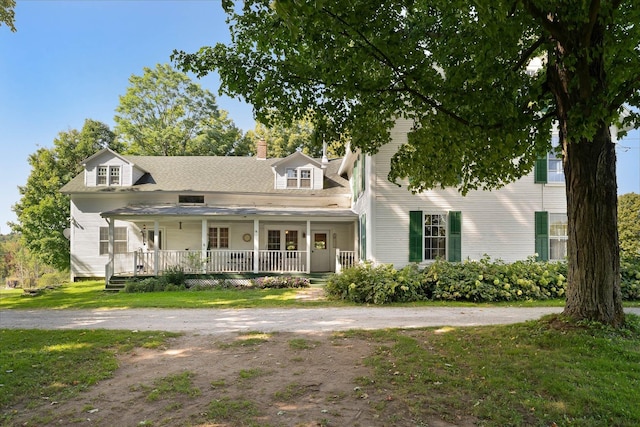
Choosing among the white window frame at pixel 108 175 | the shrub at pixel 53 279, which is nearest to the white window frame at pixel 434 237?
the white window frame at pixel 108 175

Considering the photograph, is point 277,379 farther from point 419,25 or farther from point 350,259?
point 350,259

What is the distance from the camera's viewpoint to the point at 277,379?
4.63 meters

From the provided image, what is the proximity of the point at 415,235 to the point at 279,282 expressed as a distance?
558 centimetres

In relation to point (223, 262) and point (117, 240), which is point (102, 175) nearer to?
point (117, 240)

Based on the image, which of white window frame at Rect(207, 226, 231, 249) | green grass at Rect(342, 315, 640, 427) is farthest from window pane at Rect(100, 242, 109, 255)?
green grass at Rect(342, 315, 640, 427)

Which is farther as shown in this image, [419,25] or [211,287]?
[211,287]

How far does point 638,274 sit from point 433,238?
20.2ft

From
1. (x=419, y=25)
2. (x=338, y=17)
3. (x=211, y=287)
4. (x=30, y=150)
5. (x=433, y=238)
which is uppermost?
(x=30, y=150)

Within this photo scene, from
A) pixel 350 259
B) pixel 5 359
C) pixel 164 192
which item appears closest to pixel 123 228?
pixel 164 192

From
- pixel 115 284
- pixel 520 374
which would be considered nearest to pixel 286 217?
pixel 115 284

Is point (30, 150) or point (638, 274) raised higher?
point (30, 150)

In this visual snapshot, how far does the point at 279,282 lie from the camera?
15.0 meters

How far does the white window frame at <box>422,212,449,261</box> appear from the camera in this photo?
46.1 feet

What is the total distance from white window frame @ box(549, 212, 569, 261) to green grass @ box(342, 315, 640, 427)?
28.4 ft
